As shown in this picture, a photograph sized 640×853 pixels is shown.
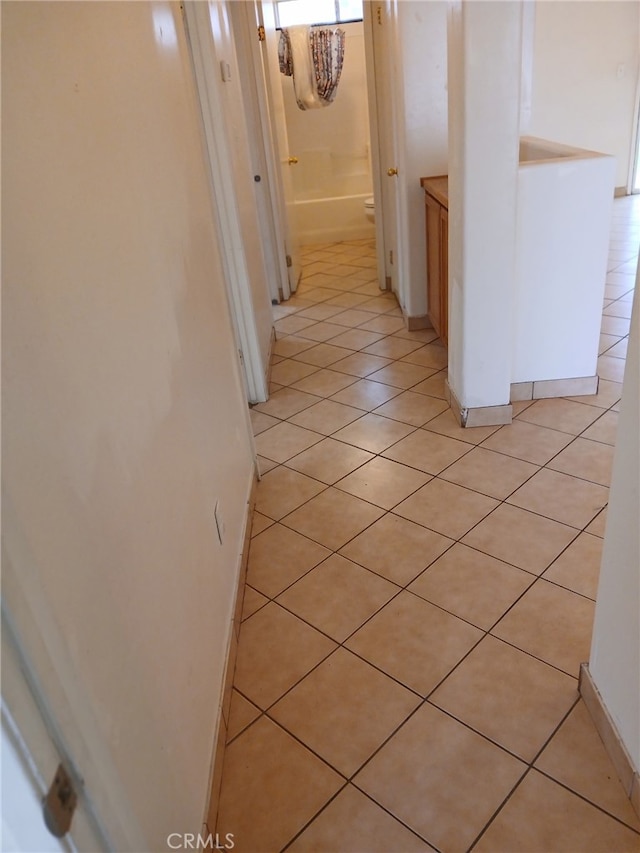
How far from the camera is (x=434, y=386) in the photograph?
3211 mm

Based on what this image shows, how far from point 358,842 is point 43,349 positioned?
1160mm

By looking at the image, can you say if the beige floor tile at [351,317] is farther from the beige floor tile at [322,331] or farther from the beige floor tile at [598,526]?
the beige floor tile at [598,526]

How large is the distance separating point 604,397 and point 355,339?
159cm

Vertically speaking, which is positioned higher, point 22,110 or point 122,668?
point 22,110

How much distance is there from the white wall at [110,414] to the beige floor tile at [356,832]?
0.82ft

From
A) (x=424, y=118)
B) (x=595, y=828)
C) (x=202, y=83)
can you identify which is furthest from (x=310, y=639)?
(x=424, y=118)

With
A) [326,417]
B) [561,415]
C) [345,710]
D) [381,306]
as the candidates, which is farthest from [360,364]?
[345,710]

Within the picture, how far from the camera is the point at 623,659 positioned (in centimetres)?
130

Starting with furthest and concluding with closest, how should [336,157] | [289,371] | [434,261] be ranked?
[336,157] → [289,371] → [434,261]

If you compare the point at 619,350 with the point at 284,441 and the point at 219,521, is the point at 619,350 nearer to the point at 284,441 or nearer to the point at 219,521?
the point at 284,441

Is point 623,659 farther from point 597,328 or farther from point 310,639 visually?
point 597,328

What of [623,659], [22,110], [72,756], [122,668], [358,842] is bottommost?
[358,842]

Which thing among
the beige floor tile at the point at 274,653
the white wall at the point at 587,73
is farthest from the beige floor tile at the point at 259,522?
the white wall at the point at 587,73

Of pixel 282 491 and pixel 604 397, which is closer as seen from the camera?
pixel 282 491
